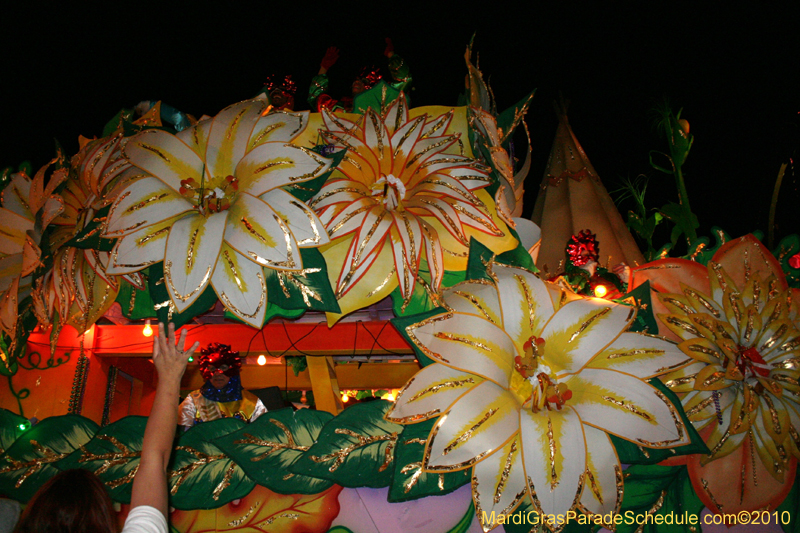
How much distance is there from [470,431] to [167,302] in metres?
0.93

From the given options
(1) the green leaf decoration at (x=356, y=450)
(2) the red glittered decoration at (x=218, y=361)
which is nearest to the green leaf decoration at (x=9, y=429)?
(2) the red glittered decoration at (x=218, y=361)

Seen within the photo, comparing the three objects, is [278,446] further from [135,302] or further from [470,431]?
[135,302]

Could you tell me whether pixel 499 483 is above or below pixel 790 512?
→ above

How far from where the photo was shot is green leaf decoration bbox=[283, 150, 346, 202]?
1.59 metres

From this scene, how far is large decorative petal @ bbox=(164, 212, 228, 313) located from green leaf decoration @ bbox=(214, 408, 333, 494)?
394 mm

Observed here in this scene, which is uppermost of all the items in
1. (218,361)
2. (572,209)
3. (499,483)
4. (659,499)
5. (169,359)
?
(572,209)

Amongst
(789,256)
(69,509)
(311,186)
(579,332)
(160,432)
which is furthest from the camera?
(789,256)

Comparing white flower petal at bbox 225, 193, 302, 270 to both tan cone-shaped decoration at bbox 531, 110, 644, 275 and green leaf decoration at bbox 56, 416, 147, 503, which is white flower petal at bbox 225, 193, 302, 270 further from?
tan cone-shaped decoration at bbox 531, 110, 644, 275

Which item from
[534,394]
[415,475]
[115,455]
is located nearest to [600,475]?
[534,394]

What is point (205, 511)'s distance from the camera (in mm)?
1470

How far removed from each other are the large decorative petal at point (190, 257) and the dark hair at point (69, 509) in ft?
1.94

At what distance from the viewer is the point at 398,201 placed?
1702 millimetres

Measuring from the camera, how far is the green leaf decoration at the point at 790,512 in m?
1.75

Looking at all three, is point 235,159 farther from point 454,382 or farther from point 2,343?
point 2,343
